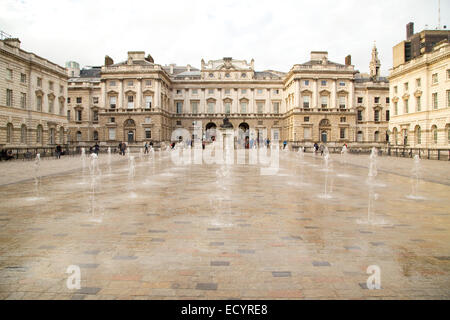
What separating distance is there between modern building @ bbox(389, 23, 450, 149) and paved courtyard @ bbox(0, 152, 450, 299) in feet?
96.1

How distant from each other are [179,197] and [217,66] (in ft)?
212

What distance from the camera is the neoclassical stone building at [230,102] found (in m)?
62.4

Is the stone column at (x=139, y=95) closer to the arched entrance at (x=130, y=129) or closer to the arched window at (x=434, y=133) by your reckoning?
the arched entrance at (x=130, y=129)

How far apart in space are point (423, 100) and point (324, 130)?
26.2m

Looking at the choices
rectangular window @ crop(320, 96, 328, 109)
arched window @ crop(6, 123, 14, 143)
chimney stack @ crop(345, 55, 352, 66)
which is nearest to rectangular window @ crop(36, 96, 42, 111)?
arched window @ crop(6, 123, 14, 143)

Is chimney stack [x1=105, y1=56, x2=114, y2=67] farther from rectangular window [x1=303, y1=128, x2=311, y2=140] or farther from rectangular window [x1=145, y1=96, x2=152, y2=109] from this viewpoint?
rectangular window [x1=303, y1=128, x2=311, y2=140]

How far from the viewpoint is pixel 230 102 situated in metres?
72.2

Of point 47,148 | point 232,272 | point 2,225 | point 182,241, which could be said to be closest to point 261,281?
point 232,272

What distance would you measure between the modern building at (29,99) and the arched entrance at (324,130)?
44335 mm

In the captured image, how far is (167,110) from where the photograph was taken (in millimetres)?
69188

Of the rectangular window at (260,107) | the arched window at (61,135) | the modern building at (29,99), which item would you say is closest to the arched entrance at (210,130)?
the rectangular window at (260,107)

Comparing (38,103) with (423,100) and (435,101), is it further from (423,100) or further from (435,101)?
(435,101)

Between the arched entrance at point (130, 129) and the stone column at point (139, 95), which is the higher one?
the stone column at point (139, 95)
